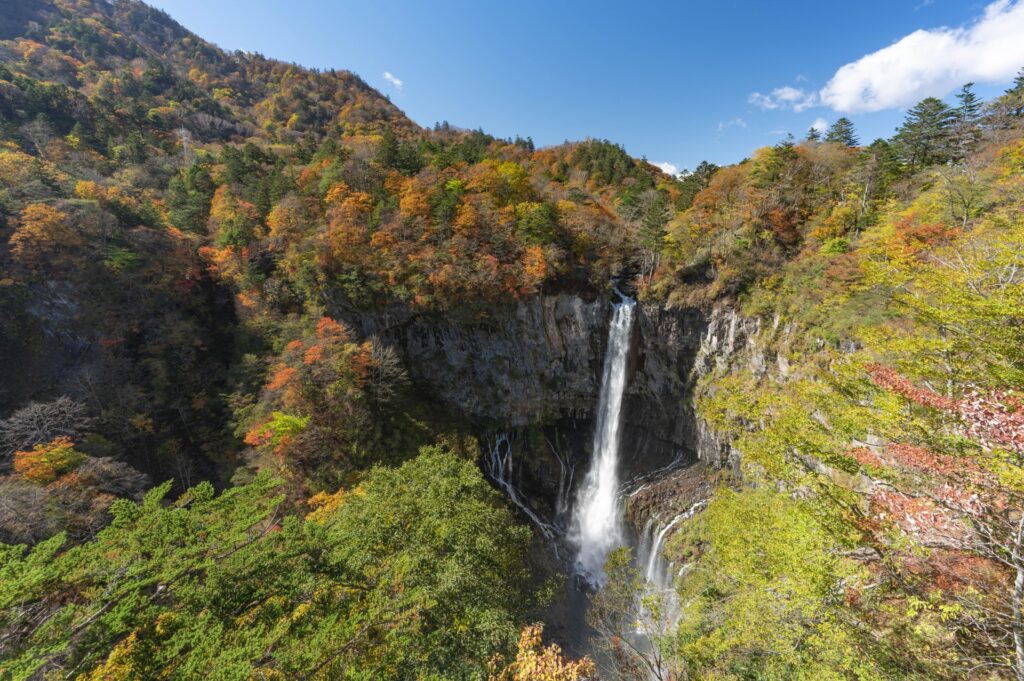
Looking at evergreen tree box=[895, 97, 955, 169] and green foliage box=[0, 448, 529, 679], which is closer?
green foliage box=[0, 448, 529, 679]

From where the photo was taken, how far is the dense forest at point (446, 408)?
7160 mm

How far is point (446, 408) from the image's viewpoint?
84.6 feet

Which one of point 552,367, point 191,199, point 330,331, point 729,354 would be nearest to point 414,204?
point 330,331

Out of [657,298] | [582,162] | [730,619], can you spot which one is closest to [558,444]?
[657,298]

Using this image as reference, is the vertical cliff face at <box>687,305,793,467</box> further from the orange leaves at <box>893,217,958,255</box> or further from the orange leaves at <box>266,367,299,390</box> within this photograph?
the orange leaves at <box>266,367,299,390</box>

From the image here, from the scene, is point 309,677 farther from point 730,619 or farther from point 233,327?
point 233,327

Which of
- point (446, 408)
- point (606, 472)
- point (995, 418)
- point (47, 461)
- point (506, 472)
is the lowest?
point (506, 472)

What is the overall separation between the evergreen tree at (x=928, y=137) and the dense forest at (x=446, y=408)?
162mm

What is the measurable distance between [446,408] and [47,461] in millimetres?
18853

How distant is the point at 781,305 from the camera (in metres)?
18.1

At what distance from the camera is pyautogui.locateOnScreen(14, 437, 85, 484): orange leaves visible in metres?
15.2

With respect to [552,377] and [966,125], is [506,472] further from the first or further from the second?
[966,125]

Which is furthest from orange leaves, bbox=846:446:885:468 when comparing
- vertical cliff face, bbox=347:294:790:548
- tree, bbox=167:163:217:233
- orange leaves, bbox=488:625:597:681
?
tree, bbox=167:163:217:233

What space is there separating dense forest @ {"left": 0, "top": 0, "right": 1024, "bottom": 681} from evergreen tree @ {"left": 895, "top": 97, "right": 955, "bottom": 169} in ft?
0.53
